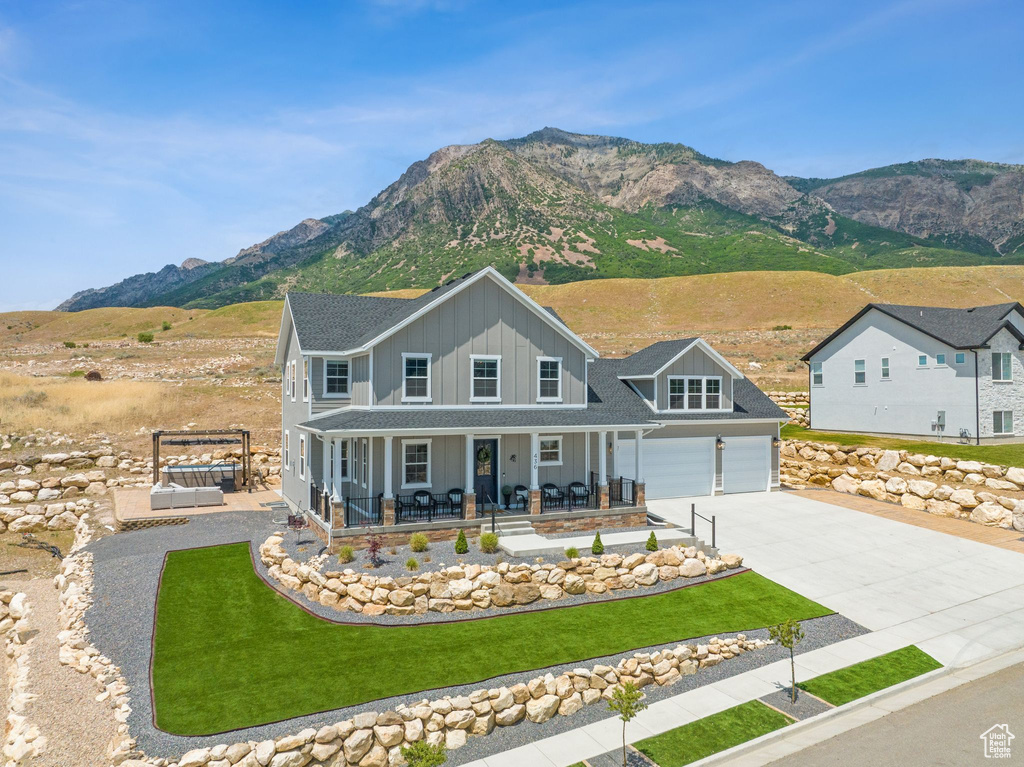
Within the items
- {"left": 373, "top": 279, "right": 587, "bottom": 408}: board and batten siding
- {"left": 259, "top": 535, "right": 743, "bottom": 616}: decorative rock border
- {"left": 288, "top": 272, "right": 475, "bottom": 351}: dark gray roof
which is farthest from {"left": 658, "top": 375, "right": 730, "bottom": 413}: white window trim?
{"left": 288, "top": 272, "right": 475, "bottom": 351}: dark gray roof

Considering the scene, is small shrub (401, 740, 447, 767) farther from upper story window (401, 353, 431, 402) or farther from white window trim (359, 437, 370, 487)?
upper story window (401, 353, 431, 402)

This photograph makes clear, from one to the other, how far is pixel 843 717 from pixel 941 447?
70.1ft

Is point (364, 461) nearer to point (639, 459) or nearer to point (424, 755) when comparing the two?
point (639, 459)

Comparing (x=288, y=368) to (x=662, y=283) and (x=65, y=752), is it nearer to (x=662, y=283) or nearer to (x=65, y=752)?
(x=65, y=752)

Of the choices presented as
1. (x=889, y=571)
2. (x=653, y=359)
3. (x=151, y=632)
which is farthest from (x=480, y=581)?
(x=653, y=359)

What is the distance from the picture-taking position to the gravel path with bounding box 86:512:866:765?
10.3m

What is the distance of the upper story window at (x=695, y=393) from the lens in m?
26.0

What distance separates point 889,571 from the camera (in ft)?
57.5

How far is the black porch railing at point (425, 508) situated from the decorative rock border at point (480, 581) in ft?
8.96

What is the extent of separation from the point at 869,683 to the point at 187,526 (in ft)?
65.6

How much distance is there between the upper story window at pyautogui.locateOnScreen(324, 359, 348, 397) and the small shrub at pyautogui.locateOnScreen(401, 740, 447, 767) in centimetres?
1427

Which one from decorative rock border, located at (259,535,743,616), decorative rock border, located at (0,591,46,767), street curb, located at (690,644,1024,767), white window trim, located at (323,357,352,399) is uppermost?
white window trim, located at (323,357,352,399)

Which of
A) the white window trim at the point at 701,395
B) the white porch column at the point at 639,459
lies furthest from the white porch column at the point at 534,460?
the white window trim at the point at 701,395

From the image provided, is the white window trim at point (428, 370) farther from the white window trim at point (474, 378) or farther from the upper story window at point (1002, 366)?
the upper story window at point (1002, 366)
